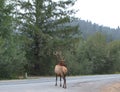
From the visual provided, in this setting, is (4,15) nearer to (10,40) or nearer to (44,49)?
(10,40)

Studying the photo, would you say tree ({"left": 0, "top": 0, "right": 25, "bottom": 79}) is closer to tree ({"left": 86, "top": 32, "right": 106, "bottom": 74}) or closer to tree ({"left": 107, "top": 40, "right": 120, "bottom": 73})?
tree ({"left": 86, "top": 32, "right": 106, "bottom": 74})

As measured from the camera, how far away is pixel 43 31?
161 feet

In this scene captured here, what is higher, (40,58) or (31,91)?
(40,58)

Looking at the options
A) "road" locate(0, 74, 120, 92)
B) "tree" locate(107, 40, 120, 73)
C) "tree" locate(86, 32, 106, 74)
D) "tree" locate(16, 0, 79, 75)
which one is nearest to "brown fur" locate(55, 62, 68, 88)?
"road" locate(0, 74, 120, 92)

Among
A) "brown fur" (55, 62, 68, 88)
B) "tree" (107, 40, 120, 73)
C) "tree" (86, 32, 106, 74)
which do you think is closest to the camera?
"brown fur" (55, 62, 68, 88)

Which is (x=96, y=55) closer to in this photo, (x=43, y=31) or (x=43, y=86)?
(x=43, y=31)

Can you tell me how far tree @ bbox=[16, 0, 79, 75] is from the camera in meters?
48.2

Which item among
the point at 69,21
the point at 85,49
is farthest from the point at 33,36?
the point at 85,49

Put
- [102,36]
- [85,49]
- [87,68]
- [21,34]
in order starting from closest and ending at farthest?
1. [21,34]
2. [87,68]
3. [85,49]
4. [102,36]

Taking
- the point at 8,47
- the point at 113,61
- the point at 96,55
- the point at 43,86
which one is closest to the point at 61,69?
the point at 43,86

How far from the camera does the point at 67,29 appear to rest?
50438 mm

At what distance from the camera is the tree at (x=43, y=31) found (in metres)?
48.2

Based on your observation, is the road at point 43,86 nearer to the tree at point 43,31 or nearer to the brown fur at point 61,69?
the brown fur at point 61,69

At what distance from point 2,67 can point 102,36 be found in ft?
170
